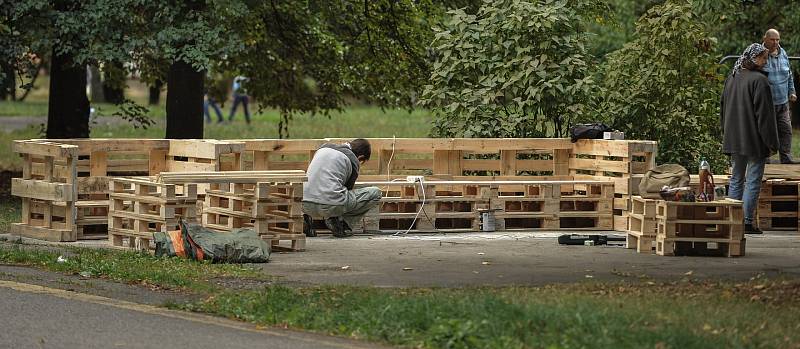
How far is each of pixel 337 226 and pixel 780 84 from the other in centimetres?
537

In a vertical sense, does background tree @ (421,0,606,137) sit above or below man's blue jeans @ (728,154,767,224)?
above

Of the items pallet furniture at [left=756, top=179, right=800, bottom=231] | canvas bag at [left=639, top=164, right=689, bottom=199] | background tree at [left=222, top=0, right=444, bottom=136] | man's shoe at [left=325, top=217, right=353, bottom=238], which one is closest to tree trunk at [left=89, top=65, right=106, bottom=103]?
background tree at [left=222, top=0, right=444, bottom=136]

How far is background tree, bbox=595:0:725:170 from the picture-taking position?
20.2 m

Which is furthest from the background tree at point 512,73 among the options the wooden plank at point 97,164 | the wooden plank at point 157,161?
the wooden plank at point 97,164

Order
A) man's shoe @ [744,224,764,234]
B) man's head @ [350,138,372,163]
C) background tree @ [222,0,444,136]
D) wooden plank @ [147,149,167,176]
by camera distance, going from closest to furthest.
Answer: man's head @ [350,138,372,163] → man's shoe @ [744,224,764,234] → wooden plank @ [147,149,167,176] → background tree @ [222,0,444,136]

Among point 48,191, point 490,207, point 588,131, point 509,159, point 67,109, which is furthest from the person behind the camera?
point 67,109

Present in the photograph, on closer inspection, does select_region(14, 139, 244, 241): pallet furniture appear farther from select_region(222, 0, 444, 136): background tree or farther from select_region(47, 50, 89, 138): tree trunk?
select_region(47, 50, 89, 138): tree trunk

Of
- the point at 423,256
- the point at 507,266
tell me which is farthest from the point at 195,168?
the point at 507,266

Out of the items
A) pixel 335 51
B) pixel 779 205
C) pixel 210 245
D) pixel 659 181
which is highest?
pixel 335 51

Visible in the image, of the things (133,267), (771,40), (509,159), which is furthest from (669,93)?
(133,267)

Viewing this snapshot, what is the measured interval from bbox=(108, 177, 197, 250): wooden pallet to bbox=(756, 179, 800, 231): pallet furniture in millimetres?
6845

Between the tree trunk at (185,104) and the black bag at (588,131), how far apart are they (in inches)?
294

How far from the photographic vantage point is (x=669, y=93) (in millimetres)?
20203

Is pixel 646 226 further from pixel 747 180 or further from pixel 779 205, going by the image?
pixel 779 205
